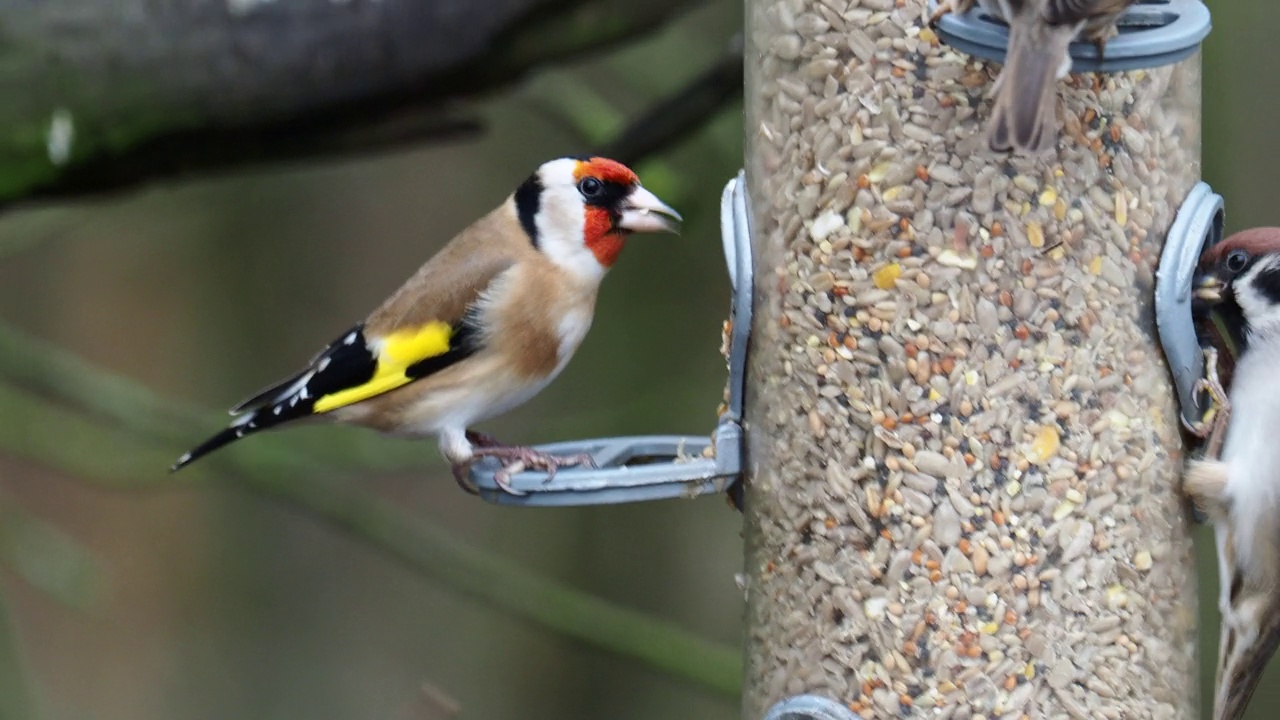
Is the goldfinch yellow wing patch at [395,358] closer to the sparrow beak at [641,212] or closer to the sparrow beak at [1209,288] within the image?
the sparrow beak at [641,212]

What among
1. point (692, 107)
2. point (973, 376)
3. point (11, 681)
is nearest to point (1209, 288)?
point (973, 376)

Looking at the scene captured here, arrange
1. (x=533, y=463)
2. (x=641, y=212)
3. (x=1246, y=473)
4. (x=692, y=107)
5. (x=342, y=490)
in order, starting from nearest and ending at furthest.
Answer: (x=1246, y=473) < (x=533, y=463) < (x=692, y=107) < (x=641, y=212) < (x=342, y=490)

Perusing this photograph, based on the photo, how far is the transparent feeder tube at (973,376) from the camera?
9.15ft

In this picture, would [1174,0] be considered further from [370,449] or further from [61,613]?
[61,613]

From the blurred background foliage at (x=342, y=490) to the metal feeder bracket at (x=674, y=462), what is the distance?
1.81 m

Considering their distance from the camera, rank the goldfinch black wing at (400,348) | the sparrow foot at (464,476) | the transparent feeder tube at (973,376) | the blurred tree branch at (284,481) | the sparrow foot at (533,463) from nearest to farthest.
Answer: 1. the transparent feeder tube at (973,376)
2. the sparrow foot at (533,463)
3. the sparrow foot at (464,476)
4. the goldfinch black wing at (400,348)
5. the blurred tree branch at (284,481)

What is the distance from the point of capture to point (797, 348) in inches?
117

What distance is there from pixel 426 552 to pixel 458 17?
2.00 metres

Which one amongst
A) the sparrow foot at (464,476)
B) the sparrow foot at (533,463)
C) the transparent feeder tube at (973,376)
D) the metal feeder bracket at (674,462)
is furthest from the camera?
the sparrow foot at (464,476)

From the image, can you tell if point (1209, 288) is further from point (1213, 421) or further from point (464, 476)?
A: point (464, 476)

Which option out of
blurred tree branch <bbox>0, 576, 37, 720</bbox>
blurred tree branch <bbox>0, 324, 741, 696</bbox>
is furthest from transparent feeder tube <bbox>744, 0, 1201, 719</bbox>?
blurred tree branch <bbox>0, 576, 37, 720</bbox>

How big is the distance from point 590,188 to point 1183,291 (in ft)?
4.61

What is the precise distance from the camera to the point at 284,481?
4.62 m

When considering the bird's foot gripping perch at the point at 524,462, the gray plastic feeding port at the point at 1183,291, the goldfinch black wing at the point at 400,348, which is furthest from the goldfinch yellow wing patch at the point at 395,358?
the gray plastic feeding port at the point at 1183,291
